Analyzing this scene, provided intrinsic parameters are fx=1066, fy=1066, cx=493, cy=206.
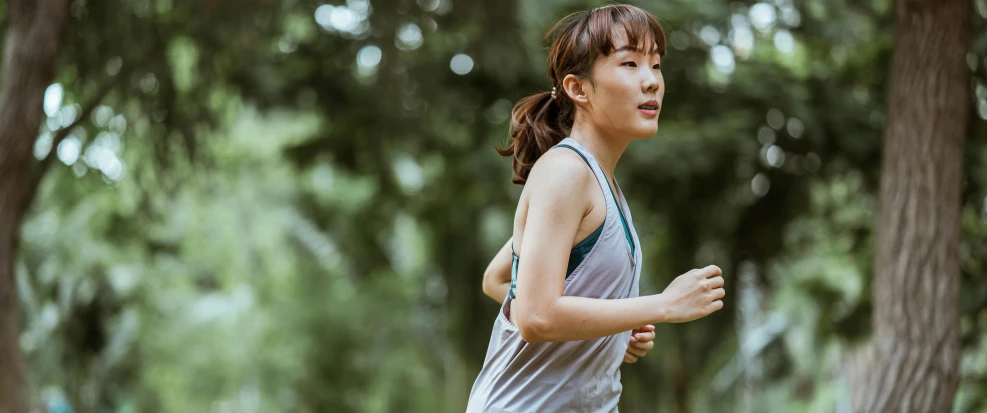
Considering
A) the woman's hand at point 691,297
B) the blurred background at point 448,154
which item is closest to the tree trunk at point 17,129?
the blurred background at point 448,154

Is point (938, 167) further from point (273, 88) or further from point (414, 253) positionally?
point (414, 253)

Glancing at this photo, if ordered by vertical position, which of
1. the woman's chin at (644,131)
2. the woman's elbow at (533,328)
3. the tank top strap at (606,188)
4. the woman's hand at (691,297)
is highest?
the woman's chin at (644,131)

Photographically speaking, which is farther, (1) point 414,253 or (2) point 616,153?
(1) point 414,253

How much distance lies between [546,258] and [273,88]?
25.6ft

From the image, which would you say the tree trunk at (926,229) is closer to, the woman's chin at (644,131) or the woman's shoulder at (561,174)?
the woman's chin at (644,131)

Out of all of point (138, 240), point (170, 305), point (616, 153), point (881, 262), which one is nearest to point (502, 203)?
point (138, 240)

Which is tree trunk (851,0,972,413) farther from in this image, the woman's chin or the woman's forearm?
the woman's forearm

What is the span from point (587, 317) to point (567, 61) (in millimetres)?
645

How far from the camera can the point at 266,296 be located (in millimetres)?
18797

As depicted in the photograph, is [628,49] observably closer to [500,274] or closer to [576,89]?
[576,89]

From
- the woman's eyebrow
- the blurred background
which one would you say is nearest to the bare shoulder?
the woman's eyebrow

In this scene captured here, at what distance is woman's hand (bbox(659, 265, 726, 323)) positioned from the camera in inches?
84.7

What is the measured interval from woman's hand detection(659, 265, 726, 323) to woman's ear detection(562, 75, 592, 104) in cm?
49

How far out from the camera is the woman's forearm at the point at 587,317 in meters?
2.12
